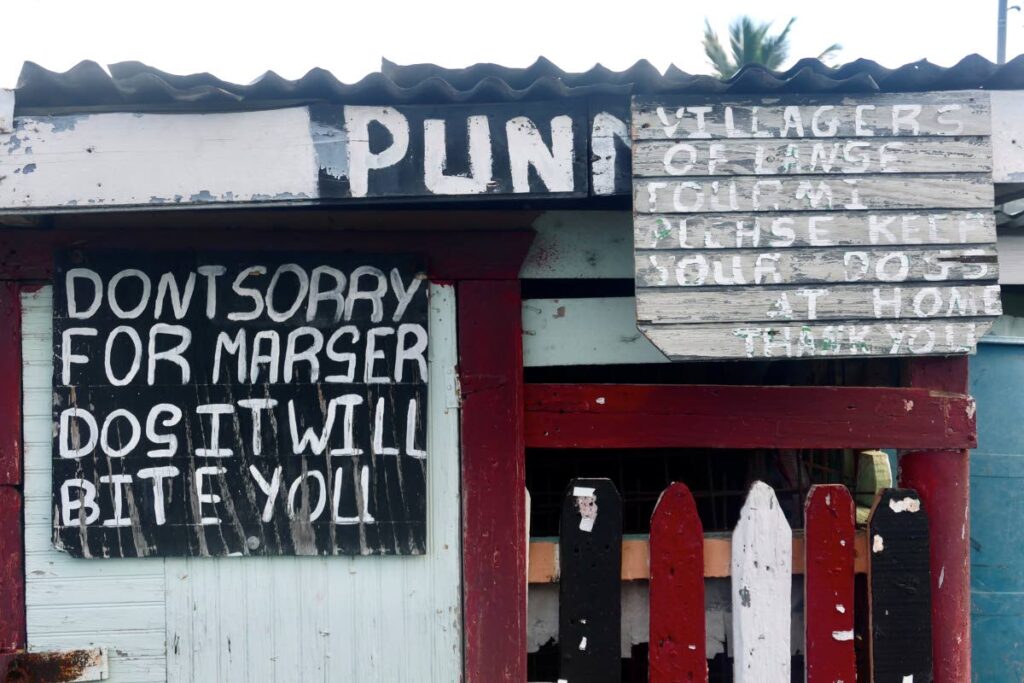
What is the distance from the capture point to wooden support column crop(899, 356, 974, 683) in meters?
3.17

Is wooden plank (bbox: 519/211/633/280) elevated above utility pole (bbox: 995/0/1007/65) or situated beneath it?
situated beneath

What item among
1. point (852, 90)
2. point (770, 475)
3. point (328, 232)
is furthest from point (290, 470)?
point (770, 475)

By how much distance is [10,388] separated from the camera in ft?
10.2

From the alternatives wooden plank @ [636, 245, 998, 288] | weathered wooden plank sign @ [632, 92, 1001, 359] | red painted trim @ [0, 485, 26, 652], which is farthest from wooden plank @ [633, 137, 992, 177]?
red painted trim @ [0, 485, 26, 652]

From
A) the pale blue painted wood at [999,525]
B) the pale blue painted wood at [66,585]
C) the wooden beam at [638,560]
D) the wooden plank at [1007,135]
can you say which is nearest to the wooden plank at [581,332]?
the wooden beam at [638,560]

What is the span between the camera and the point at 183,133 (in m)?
2.69

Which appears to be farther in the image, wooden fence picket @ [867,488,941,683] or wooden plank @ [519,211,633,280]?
wooden plank @ [519,211,633,280]

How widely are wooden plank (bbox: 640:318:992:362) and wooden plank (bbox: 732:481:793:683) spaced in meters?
0.65

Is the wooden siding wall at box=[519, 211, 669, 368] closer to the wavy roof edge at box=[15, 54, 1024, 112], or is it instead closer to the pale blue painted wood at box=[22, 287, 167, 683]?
the wavy roof edge at box=[15, 54, 1024, 112]

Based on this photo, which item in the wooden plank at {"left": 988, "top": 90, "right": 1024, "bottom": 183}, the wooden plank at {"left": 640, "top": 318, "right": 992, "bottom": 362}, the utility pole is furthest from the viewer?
the utility pole

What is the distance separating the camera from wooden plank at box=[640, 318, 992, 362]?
2759mm

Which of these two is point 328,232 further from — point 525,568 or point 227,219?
point 525,568

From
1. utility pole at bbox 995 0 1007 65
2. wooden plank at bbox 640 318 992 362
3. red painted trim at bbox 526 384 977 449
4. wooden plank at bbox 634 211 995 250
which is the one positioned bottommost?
red painted trim at bbox 526 384 977 449

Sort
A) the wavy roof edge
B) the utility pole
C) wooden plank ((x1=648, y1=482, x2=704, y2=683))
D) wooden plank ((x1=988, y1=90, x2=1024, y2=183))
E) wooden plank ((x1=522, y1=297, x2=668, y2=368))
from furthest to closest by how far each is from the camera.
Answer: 1. the utility pole
2. wooden plank ((x1=522, y1=297, x2=668, y2=368))
3. wooden plank ((x1=648, y1=482, x2=704, y2=683))
4. wooden plank ((x1=988, y1=90, x2=1024, y2=183))
5. the wavy roof edge
